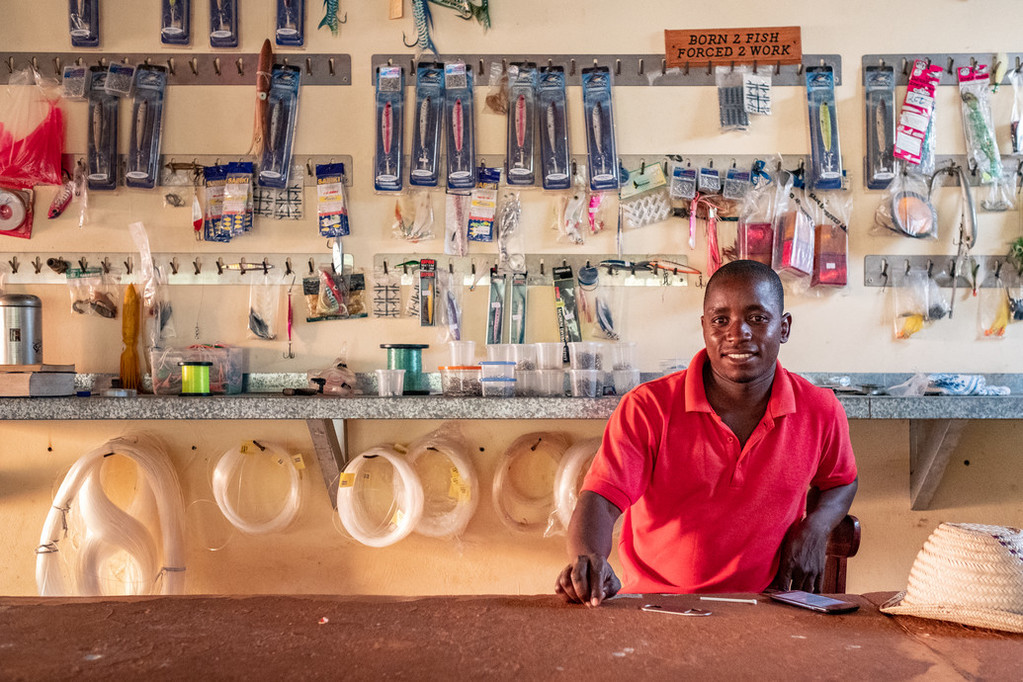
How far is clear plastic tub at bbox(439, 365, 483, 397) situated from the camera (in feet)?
10.7

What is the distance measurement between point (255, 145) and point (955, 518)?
10.6ft

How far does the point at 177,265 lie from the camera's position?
11.8ft

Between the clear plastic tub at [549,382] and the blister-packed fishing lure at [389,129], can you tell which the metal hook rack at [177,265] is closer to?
the blister-packed fishing lure at [389,129]

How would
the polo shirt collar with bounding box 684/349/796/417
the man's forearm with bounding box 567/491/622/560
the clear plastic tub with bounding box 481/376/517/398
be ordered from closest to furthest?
1. the man's forearm with bounding box 567/491/622/560
2. the polo shirt collar with bounding box 684/349/796/417
3. the clear plastic tub with bounding box 481/376/517/398

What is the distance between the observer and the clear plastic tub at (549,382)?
3307 mm

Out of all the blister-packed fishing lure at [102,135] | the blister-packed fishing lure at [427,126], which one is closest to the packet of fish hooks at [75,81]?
the blister-packed fishing lure at [102,135]

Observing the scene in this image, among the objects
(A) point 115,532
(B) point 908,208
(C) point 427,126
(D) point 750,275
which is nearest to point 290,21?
(C) point 427,126

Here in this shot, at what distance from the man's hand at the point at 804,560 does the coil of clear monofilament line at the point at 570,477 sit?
106cm

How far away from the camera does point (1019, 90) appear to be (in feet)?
11.8

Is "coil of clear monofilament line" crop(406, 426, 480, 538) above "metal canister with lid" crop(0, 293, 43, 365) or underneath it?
underneath

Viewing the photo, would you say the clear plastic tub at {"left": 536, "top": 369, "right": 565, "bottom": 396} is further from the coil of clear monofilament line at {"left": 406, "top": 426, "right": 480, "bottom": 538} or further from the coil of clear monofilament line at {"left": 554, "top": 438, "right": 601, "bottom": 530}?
the coil of clear monofilament line at {"left": 406, "top": 426, "right": 480, "bottom": 538}

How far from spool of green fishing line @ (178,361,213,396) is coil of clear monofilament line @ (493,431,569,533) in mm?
1172

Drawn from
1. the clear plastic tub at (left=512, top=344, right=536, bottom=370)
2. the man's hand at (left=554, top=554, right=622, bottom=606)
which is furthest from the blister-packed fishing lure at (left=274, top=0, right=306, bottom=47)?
the man's hand at (left=554, top=554, right=622, bottom=606)

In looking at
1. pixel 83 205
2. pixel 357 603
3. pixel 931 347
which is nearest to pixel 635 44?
pixel 931 347
